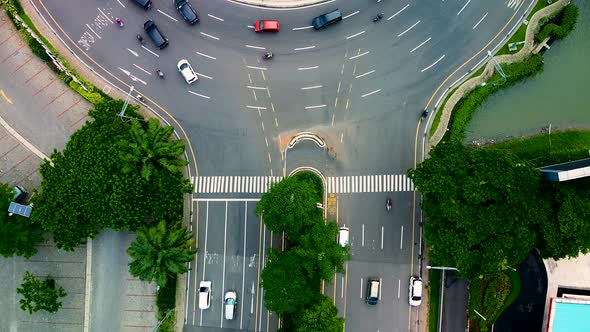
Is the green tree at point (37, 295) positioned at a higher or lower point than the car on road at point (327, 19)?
lower

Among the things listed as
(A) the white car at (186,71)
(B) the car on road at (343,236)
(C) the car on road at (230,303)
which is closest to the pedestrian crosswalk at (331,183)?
(B) the car on road at (343,236)

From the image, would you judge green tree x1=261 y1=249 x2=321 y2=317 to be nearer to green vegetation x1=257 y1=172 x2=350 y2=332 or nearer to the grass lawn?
green vegetation x1=257 y1=172 x2=350 y2=332

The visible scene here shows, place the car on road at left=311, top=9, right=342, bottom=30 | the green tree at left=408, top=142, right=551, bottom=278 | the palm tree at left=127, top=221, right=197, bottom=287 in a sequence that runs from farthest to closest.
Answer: the car on road at left=311, top=9, right=342, bottom=30, the palm tree at left=127, top=221, right=197, bottom=287, the green tree at left=408, top=142, right=551, bottom=278

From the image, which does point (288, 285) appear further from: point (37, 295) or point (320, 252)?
point (37, 295)

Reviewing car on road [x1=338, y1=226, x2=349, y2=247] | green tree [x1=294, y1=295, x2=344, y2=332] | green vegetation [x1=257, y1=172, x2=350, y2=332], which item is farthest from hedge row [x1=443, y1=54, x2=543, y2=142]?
green tree [x1=294, y1=295, x2=344, y2=332]

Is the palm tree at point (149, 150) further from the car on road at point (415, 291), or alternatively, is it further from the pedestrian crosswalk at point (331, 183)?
the car on road at point (415, 291)

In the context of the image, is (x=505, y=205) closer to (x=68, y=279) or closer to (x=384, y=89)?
(x=384, y=89)

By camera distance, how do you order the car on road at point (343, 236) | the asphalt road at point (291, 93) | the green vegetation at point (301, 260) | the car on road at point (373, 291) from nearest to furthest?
the green vegetation at point (301, 260) < the car on road at point (373, 291) < the car on road at point (343, 236) < the asphalt road at point (291, 93)

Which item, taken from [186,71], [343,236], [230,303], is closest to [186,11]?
[186,71]
